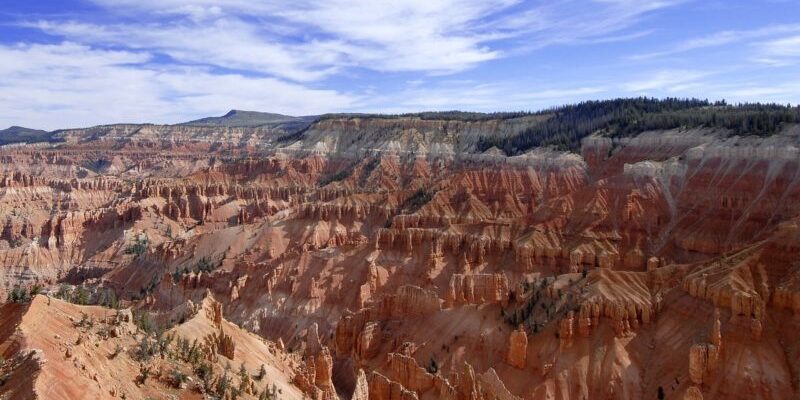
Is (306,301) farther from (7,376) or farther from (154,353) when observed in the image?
(7,376)

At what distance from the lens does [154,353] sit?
1078 inches

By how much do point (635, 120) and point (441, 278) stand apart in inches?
2031

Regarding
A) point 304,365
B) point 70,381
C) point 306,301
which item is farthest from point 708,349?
point 306,301

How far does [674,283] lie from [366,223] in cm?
6761

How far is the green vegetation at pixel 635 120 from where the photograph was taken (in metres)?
83.8

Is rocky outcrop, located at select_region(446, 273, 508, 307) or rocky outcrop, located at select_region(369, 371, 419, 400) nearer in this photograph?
rocky outcrop, located at select_region(369, 371, 419, 400)

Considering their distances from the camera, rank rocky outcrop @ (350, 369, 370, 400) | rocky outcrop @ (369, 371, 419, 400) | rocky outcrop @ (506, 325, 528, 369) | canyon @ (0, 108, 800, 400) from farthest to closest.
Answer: rocky outcrop @ (506, 325, 528, 369), rocky outcrop @ (369, 371, 419, 400), rocky outcrop @ (350, 369, 370, 400), canyon @ (0, 108, 800, 400)

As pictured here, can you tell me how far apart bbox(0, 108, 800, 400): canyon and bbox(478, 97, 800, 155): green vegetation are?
301cm

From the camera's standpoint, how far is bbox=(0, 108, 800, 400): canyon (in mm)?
33812

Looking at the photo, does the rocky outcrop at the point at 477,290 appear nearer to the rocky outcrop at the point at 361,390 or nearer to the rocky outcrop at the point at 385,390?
the rocky outcrop at the point at 385,390

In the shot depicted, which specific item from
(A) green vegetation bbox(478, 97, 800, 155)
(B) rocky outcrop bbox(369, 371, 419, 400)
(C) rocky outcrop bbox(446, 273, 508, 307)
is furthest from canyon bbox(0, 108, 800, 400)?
(A) green vegetation bbox(478, 97, 800, 155)

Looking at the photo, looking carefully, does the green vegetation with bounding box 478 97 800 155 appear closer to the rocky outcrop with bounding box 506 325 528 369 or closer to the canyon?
the canyon

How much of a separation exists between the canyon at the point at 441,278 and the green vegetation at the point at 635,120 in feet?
9.86

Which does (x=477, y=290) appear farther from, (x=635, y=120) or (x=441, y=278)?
(x=635, y=120)
